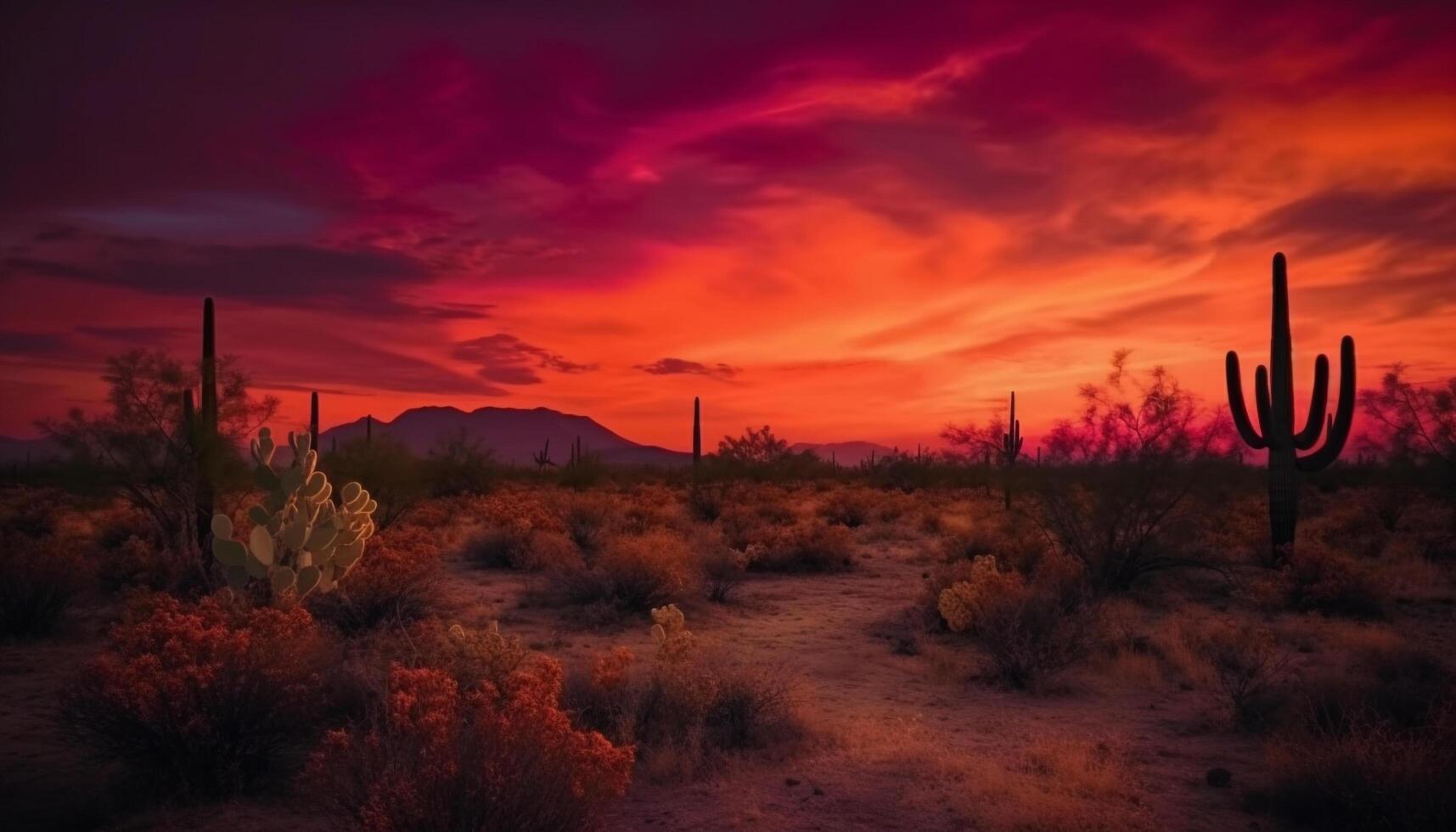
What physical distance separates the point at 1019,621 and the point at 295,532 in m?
8.95

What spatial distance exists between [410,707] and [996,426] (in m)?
21.4

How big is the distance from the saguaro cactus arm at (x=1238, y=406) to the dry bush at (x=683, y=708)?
1550 cm

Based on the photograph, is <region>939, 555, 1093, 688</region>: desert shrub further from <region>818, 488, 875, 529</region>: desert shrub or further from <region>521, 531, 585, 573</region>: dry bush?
<region>818, 488, 875, 529</region>: desert shrub

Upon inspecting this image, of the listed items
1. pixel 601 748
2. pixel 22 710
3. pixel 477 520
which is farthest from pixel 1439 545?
pixel 22 710

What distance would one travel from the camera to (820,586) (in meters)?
18.3

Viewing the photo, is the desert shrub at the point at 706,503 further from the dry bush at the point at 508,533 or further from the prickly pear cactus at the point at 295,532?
the prickly pear cactus at the point at 295,532

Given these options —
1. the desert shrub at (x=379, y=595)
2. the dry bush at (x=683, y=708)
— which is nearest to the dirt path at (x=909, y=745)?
the dry bush at (x=683, y=708)

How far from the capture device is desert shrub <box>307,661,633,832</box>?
5227 mm

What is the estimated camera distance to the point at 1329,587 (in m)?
14.7

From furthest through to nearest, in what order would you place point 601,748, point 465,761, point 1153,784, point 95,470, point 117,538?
1. point 117,538
2. point 95,470
3. point 1153,784
4. point 601,748
5. point 465,761

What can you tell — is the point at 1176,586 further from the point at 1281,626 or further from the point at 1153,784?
the point at 1153,784

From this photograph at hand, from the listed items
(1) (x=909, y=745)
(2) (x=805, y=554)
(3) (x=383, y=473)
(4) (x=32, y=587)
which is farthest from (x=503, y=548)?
(1) (x=909, y=745)

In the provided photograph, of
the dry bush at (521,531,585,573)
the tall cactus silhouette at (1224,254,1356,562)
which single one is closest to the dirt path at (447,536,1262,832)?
the dry bush at (521,531,585,573)

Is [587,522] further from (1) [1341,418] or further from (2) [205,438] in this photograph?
(1) [1341,418]
